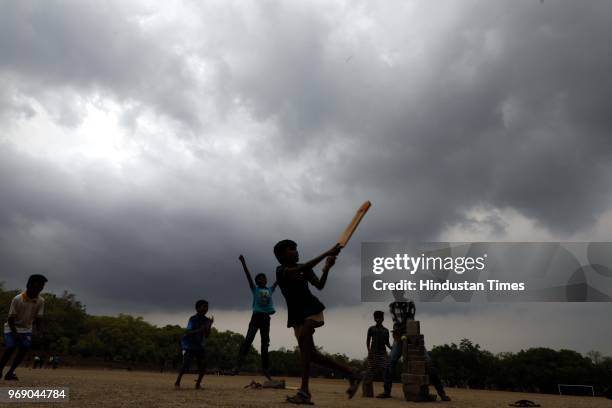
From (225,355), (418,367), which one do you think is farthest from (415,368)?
(225,355)

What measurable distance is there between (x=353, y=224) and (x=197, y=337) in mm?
4279

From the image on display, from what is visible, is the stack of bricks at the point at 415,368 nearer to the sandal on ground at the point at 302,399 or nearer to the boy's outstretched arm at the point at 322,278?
the sandal on ground at the point at 302,399

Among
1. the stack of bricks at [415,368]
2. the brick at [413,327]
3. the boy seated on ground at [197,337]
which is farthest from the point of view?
the boy seated on ground at [197,337]

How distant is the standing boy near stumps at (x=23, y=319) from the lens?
8352mm

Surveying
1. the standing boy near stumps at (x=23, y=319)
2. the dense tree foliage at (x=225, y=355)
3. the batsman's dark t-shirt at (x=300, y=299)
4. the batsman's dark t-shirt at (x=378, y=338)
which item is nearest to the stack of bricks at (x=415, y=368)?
the batsman's dark t-shirt at (x=378, y=338)

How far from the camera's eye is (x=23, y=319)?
334 inches

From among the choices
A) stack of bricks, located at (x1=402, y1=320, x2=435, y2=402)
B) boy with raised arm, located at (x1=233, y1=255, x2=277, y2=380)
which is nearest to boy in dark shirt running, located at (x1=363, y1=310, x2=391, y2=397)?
stack of bricks, located at (x1=402, y1=320, x2=435, y2=402)

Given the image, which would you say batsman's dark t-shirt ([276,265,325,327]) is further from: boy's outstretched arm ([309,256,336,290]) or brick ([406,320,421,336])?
brick ([406,320,421,336])

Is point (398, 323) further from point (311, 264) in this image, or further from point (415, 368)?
point (311, 264)

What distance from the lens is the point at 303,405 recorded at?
20.4 ft

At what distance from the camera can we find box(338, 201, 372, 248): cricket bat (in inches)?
260

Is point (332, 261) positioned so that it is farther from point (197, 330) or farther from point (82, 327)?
point (82, 327)

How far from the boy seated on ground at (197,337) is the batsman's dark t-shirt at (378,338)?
3319 mm

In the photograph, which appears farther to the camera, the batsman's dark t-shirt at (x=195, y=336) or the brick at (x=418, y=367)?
the batsman's dark t-shirt at (x=195, y=336)
